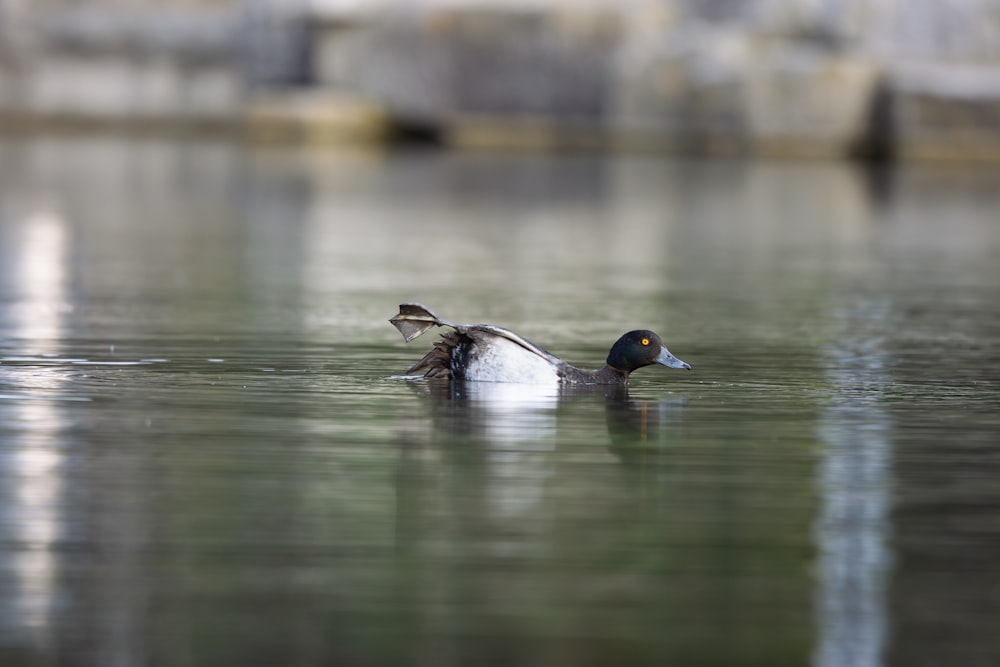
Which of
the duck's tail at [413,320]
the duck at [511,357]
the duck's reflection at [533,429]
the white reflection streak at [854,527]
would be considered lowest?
the white reflection streak at [854,527]

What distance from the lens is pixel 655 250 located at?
19.1m

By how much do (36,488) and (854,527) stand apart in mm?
2562

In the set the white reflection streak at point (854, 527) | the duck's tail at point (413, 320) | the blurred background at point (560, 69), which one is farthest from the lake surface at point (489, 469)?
the blurred background at point (560, 69)

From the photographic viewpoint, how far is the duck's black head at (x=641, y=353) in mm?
8953

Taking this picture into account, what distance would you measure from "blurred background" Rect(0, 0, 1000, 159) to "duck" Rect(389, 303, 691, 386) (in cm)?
3035

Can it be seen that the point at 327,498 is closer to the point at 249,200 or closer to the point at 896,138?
the point at 249,200

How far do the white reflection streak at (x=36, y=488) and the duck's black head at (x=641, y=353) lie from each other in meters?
2.48

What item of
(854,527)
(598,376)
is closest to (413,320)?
(598,376)

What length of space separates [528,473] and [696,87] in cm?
3466

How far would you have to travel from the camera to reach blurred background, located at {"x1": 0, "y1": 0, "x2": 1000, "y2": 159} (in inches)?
1581

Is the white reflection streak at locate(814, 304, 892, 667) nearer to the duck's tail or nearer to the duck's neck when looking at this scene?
the duck's neck

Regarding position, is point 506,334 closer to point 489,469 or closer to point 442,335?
point 442,335

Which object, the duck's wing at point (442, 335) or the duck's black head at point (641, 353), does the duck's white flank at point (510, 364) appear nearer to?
the duck's wing at point (442, 335)

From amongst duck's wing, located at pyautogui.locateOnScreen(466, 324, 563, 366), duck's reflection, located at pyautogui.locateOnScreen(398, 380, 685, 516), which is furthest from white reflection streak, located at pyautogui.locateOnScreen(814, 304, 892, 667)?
duck's wing, located at pyautogui.locateOnScreen(466, 324, 563, 366)
